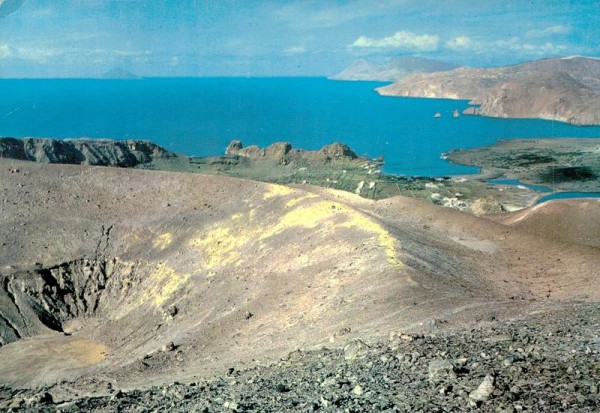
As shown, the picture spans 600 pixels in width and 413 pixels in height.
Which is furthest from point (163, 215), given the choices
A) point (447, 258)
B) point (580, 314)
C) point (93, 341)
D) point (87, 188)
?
point (580, 314)

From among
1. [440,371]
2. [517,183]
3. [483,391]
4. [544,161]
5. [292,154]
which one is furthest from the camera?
[544,161]

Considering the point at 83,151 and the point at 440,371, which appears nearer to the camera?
the point at 440,371

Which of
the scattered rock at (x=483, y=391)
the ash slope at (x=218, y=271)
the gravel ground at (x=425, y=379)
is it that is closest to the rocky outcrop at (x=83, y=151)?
the ash slope at (x=218, y=271)

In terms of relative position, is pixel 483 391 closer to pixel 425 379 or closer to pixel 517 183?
pixel 425 379

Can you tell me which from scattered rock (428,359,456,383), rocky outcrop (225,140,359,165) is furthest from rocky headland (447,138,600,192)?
scattered rock (428,359,456,383)

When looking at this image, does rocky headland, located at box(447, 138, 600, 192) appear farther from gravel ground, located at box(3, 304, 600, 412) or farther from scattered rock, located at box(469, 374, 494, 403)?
scattered rock, located at box(469, 374, 494, 403)

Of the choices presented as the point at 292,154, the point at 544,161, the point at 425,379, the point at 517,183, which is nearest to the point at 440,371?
the point at 425,379

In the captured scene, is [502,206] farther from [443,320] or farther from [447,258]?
[443,320]
